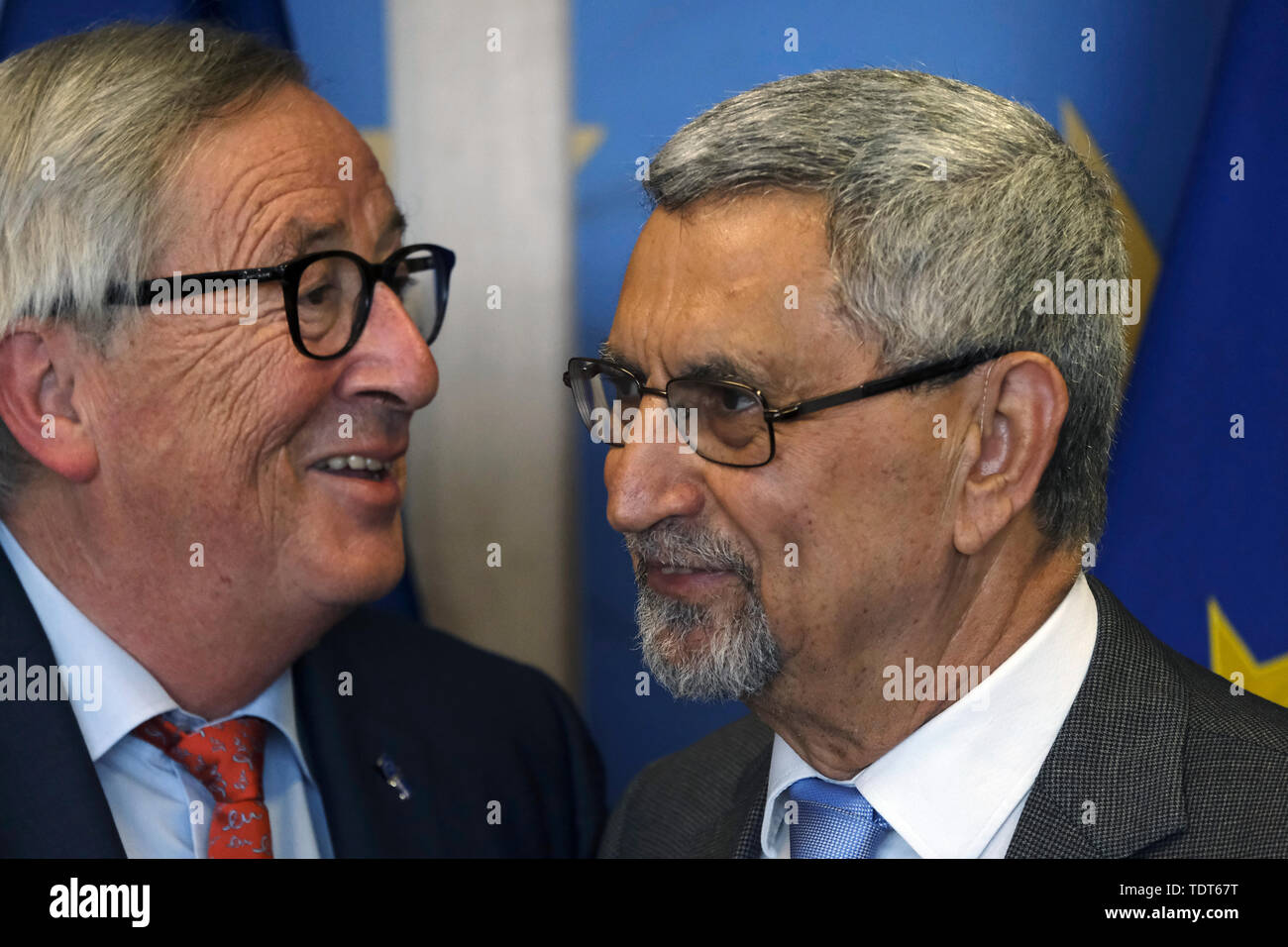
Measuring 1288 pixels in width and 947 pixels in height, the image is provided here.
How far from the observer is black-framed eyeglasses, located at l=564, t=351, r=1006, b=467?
154 cm

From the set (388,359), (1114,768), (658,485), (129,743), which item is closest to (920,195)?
(658,485)

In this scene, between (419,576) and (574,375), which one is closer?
(574,375)

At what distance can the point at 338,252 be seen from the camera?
2.00 meters

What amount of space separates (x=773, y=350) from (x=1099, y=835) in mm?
667

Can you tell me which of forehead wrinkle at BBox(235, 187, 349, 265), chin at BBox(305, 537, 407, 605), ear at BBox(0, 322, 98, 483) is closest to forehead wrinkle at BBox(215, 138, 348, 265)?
forehead wrinkle at BBox(235, 187, 349, 265)

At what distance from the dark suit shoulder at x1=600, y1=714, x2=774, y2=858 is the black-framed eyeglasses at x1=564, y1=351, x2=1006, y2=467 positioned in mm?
578

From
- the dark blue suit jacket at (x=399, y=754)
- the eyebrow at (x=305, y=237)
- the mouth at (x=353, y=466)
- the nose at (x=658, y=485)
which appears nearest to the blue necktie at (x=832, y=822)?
the nose at (x=658, y=485)

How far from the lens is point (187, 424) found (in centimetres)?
197

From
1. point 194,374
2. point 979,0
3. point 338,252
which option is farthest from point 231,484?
point 979,0

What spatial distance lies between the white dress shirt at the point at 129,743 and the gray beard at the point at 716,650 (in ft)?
2.53

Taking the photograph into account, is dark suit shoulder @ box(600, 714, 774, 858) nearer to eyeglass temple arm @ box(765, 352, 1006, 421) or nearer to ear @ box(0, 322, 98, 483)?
eyeglass temple arm @ box(765, 352, 1006, 421)

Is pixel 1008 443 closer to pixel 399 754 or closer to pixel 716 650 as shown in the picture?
pixel 716 650

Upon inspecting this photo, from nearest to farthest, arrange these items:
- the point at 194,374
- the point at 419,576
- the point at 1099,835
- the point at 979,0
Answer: the point at 1099,835 < the point at 194,374 < the point at 979,0 < the point at 419,576

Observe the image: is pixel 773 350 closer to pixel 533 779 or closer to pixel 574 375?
pixel 574 375
